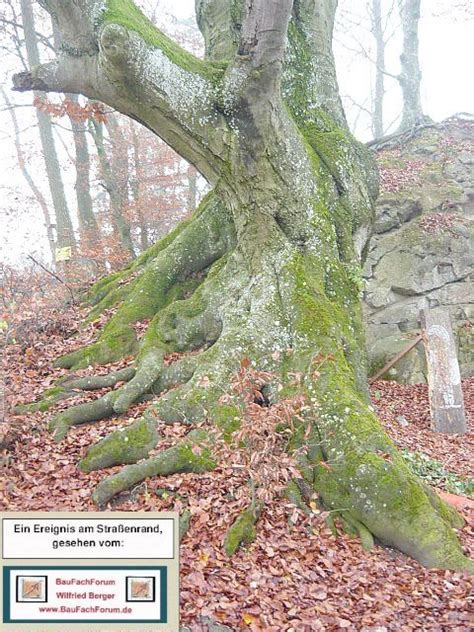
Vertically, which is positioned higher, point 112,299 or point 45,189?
point 45,189

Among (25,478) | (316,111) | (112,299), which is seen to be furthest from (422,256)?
(25,478)

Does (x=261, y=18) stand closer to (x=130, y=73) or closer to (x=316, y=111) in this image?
(x=130, y=73)

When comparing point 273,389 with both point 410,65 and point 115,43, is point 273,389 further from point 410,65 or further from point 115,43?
point 410,65

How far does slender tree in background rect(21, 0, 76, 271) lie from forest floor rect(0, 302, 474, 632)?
9.45 meters

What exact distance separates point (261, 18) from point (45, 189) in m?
23.9

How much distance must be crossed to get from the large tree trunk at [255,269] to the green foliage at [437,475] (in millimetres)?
1244

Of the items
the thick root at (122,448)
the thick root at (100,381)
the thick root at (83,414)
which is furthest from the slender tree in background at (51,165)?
the thick root at (122,448)

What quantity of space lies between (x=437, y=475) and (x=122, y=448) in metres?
3.91

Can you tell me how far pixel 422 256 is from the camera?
12172mm

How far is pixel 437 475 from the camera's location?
7.00 meters

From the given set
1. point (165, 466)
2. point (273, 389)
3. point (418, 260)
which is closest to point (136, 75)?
point (273, 389)

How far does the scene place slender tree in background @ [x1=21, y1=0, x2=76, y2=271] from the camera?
15.1 meters

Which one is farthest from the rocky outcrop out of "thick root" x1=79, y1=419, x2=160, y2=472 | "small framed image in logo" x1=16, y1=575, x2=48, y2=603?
"small framed image in logo" x1=16, y1=575, x2=48, y2=603

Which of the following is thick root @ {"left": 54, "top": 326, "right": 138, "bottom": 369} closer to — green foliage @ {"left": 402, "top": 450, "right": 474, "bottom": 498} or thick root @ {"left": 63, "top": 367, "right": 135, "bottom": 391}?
thick root @ {"left": 63, "top": 367, "right": 135, "bottom": 391}
